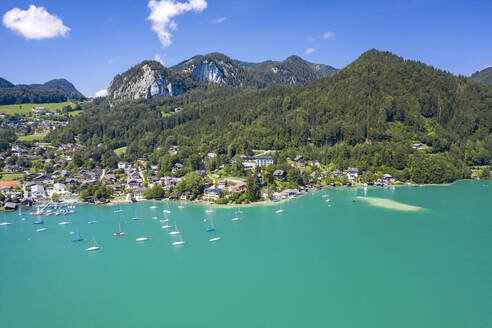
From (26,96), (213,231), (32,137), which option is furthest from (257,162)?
(26,96)

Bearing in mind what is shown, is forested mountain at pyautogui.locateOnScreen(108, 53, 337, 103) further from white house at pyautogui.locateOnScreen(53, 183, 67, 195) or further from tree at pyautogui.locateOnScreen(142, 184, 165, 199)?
tree at pyautogui.locateOnScreen(142, 184, 165, 199)

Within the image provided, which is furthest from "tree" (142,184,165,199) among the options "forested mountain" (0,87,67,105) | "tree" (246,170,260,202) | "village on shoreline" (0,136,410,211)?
"forested mountain" (0,87,67,105)

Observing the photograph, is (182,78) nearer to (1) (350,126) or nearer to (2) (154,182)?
(1) (350,126)

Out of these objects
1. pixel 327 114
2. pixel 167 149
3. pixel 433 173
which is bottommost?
pixel 433 173

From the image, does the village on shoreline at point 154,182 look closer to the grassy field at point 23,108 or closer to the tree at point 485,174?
the tree at point 485,174

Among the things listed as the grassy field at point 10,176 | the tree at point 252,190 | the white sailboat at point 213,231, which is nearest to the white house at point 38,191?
the grassy field at point 10,176

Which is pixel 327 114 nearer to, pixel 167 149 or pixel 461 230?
pixel 167 149

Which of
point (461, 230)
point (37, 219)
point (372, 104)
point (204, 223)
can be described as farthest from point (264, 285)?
point (372, 104)
